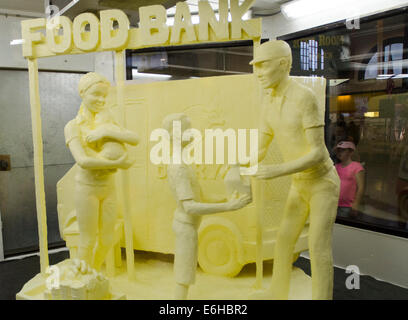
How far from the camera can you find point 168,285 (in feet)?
10.1

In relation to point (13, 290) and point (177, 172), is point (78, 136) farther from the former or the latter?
point (13, 290)

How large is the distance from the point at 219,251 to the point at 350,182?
142 cm

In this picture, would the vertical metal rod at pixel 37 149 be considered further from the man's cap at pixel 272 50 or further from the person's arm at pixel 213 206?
the man's cap at pixel 272 50

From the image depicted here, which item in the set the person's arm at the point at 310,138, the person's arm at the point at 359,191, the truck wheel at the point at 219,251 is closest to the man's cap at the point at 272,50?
the person's arm at the point at 310,138

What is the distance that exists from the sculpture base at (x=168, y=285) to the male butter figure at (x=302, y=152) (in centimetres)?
47

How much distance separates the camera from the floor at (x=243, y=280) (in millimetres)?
2854

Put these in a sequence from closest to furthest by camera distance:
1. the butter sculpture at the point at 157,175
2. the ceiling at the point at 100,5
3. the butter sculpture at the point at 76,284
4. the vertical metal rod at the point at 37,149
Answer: the butter sculpture at the point at 157,175, the butter sculpture at the point at 76,284, the ceiling at the point at 100,5, the vertical metal rod at the point at 37,149

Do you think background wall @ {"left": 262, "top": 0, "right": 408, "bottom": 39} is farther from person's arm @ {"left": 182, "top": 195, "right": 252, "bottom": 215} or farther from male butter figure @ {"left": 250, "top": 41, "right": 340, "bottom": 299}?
person's arm @ {"left": 182, "top": 195, "right": 252, "bottom": 215}

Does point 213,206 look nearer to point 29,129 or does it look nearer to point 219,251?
point 219,251

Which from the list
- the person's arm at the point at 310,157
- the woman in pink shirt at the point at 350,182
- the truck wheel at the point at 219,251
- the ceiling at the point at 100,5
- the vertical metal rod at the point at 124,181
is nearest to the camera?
the person's arm at the point at 310,157

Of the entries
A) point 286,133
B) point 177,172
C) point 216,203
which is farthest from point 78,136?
A: point 286,133

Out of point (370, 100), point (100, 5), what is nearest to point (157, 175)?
point (100, 5)

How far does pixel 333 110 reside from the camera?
12.6ft

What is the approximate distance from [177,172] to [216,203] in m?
0.29
